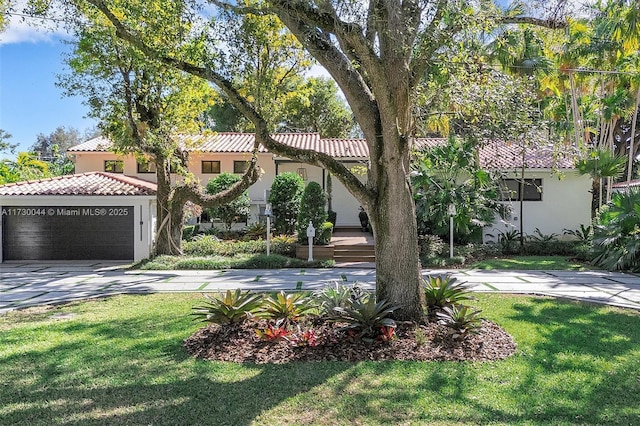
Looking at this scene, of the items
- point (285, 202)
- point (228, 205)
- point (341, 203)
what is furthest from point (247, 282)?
point (341, 203)

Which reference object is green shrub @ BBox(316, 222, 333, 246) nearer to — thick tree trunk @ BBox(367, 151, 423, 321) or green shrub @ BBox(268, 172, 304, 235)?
green shrub @ BBox(268, 172, 304, 235)

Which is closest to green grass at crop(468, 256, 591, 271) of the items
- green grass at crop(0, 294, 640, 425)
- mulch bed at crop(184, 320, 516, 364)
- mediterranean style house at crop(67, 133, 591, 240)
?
mediterranean style house at crop(67, 133, 591, 240)

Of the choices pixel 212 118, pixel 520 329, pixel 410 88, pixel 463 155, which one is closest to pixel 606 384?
pixel 520 329

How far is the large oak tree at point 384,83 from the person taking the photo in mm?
5473

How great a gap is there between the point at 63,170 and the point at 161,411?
35.0m

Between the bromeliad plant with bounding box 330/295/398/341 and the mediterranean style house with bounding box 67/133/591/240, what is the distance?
12.7 meters

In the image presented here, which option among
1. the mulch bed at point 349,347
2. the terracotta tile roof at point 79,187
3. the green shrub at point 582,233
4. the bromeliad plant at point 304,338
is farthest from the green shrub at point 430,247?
the bromeliad plant at point 304,338

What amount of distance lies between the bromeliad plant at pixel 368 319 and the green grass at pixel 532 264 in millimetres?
9299

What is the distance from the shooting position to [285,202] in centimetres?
1803

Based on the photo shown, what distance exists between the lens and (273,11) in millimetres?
5902

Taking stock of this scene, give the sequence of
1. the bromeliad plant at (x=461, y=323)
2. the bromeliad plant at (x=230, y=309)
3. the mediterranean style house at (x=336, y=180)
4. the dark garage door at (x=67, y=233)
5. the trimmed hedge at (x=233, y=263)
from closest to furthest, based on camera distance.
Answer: the bromeliad plant at (x=461, y=323) < the bromeliad plant at (x=230, y=309) < the trimmed hedge at (x=233, y=263) < the dark garage door at (x=67, y=233) < the mediterranean style house at (x=336, y=180)

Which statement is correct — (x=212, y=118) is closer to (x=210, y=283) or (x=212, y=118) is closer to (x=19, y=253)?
(x=19, y=253)

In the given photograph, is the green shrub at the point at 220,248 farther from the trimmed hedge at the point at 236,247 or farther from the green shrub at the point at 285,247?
the green shrub at the point at 285,247

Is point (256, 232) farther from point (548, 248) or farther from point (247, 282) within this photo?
point (548, 248)
